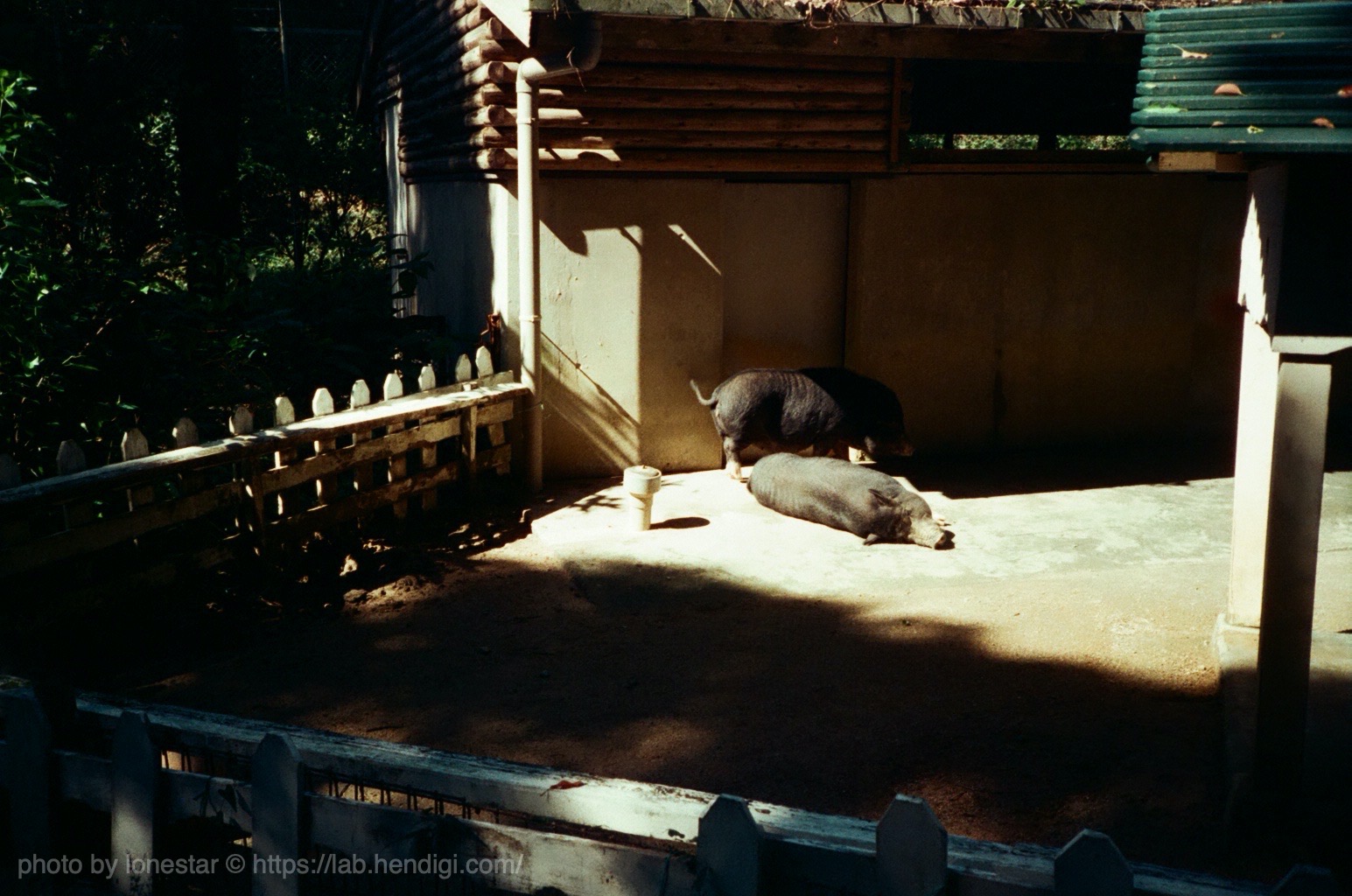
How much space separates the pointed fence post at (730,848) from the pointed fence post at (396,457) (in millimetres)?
5678

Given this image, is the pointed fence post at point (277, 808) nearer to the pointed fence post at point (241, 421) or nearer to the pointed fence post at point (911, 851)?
the pointed fence post at point (911, 851)

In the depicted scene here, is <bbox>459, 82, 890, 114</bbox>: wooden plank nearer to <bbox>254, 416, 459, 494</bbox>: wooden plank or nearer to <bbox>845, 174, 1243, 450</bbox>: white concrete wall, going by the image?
<bbox>845, 174, 1243, 450</bbox>: white concrete wall

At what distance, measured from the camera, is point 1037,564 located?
713 centimetres

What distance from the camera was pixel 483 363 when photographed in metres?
8.35

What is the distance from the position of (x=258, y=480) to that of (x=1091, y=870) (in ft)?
17.7

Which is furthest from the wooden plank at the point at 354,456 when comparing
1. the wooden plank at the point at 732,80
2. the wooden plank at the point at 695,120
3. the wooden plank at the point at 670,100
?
the wooden plank at the point at 732,80

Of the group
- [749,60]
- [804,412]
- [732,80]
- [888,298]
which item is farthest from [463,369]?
[888,298]

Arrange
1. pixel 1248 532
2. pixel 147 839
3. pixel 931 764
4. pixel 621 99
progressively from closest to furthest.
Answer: pixel 147 839
pixel 931 764
pixel 1248 532
pixel 621 99

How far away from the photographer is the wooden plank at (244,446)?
16.9ft

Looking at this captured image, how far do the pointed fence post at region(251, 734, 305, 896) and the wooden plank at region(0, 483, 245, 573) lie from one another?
3.30 metres

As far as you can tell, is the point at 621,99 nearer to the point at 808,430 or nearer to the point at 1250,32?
the point at 808,430

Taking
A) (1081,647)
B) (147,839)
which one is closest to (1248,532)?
(1081,647)

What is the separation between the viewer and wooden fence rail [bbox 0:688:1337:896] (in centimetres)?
199

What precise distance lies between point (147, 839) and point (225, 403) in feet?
15.5
